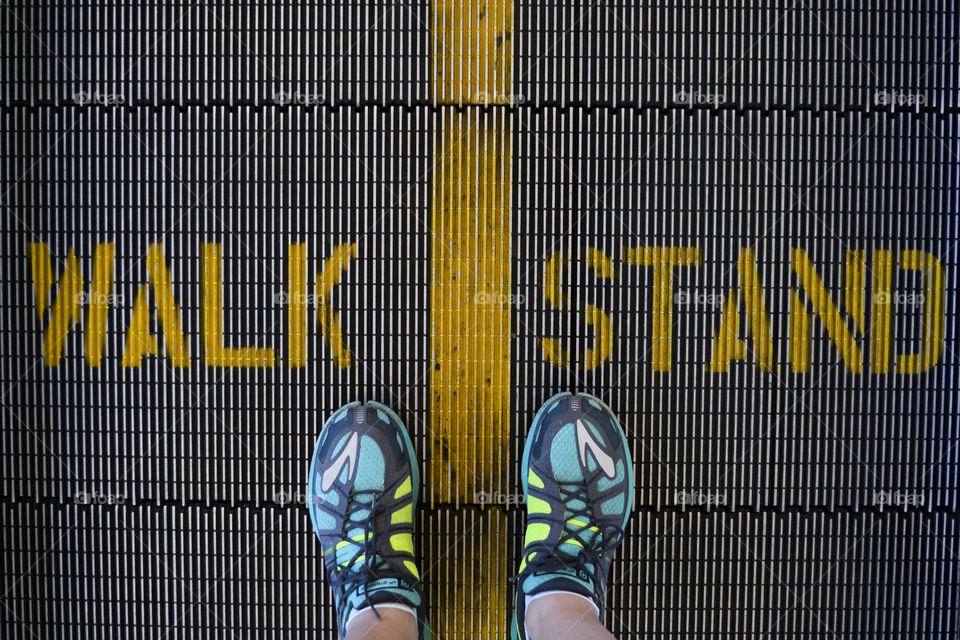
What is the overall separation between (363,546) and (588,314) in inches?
22.5

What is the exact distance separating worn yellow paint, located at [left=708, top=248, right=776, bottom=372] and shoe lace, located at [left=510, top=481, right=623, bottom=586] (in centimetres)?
34

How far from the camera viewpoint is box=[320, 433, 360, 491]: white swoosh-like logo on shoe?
933 millimetres

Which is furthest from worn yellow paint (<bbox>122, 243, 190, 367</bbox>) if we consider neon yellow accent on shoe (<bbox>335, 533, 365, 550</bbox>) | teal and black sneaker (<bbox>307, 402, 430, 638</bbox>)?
neon yellow accent on shoe (<bbox>335, 533, 365, 550</bbox>)

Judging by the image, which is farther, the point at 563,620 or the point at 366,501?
the point at 366,501

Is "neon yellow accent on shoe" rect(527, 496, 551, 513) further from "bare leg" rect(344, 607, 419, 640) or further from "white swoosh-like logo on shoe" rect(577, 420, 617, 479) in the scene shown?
"bare leg" rect(344, 607, 419, 640)

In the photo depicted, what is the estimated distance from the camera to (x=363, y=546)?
938 millimetres

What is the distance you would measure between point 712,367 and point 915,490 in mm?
438

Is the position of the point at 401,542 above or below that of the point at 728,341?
below

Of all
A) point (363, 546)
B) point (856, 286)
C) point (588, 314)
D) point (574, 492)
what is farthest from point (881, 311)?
point (363, 546)

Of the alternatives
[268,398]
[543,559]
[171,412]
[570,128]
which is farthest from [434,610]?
[570,128]

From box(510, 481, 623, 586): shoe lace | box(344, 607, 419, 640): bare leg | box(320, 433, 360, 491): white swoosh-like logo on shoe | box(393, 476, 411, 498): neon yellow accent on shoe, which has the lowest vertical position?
box(344, 607, 419, 640): bare leg

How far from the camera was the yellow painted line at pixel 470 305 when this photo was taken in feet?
3.06

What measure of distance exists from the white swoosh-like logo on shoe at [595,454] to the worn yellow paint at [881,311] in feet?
1.65

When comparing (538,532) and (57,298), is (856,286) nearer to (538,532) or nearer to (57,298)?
(538,532)
